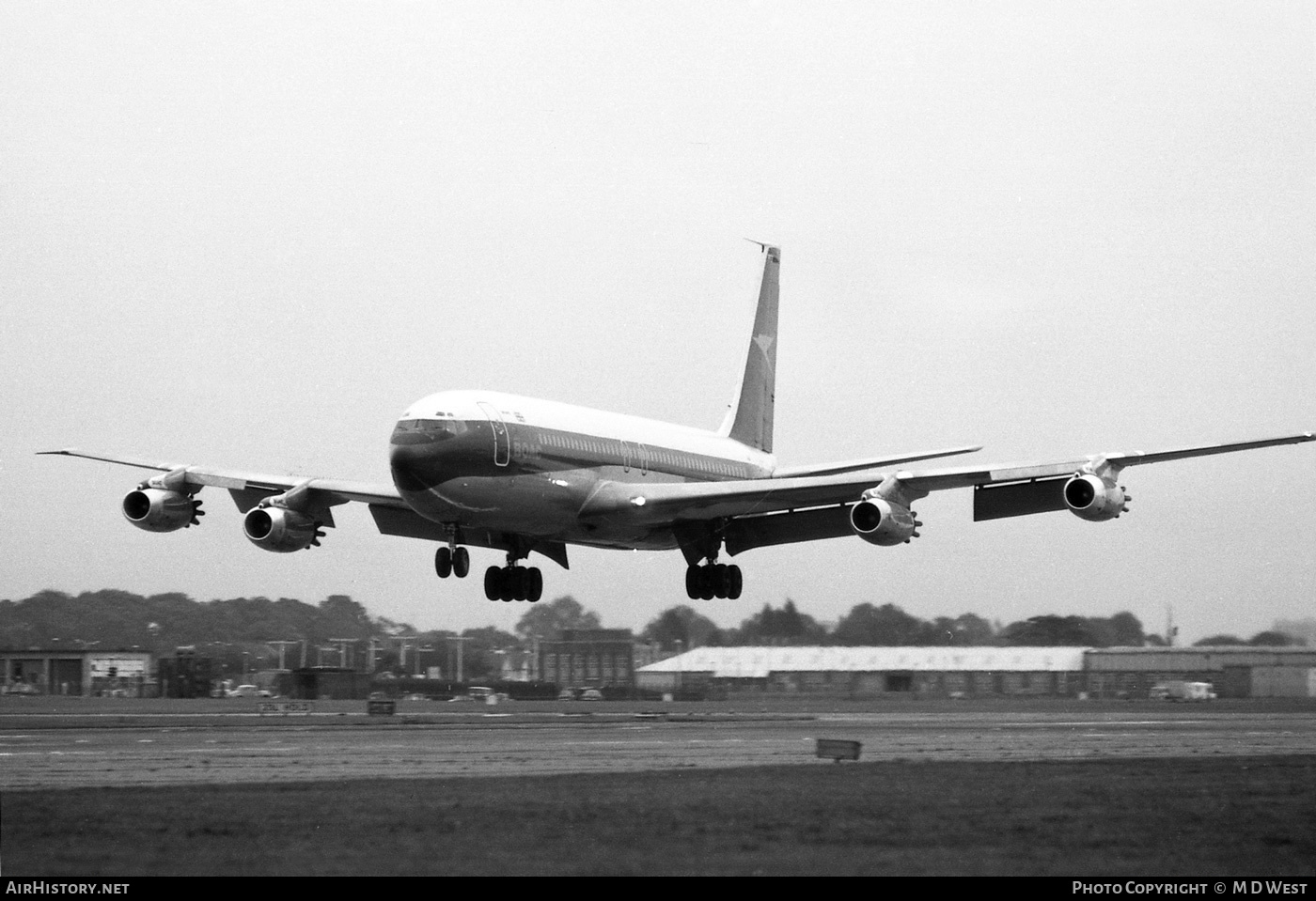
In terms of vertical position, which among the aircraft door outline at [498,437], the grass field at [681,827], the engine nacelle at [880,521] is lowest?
the grass field at [681,827]

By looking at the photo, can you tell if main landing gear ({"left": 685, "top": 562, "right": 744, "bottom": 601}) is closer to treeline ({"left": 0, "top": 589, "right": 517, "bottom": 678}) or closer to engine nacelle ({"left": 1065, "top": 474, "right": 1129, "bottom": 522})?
engine nacelle ({"left": 1065, "top": 474, "right": 1129, "bottom": 522})

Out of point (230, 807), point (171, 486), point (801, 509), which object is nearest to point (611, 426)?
point (801, 509)

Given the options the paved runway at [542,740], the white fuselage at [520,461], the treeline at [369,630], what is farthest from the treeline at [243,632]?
the white fuselage at [520,461]

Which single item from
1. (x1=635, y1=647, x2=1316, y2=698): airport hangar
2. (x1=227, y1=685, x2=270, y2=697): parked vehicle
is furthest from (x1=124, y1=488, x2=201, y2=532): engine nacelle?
(x1=635, y1=647, x2=1316, y2=698): airport hangar

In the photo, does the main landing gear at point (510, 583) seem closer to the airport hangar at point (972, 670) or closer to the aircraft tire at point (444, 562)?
the aircraft tire at point (444, 562)

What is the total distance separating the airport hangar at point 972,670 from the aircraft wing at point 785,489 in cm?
2524

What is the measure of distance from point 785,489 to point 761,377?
56.8 ft

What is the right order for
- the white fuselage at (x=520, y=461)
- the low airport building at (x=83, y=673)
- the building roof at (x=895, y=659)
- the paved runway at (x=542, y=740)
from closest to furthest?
1. the paved runway at (x=542, y=740)
2. the white fuselage at (x=520, y=461)
3. the building roof at (x=895, y=659)
4. the low airport building at (x=83, y=673)

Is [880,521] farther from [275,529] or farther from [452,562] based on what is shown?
[275,529]

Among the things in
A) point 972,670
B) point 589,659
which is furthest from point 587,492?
point 972,670

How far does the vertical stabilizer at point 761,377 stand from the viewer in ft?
219

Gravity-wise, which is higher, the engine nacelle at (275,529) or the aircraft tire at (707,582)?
the engine nacelle at (275,529)

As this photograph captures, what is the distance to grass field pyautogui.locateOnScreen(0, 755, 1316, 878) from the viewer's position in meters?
19.5
